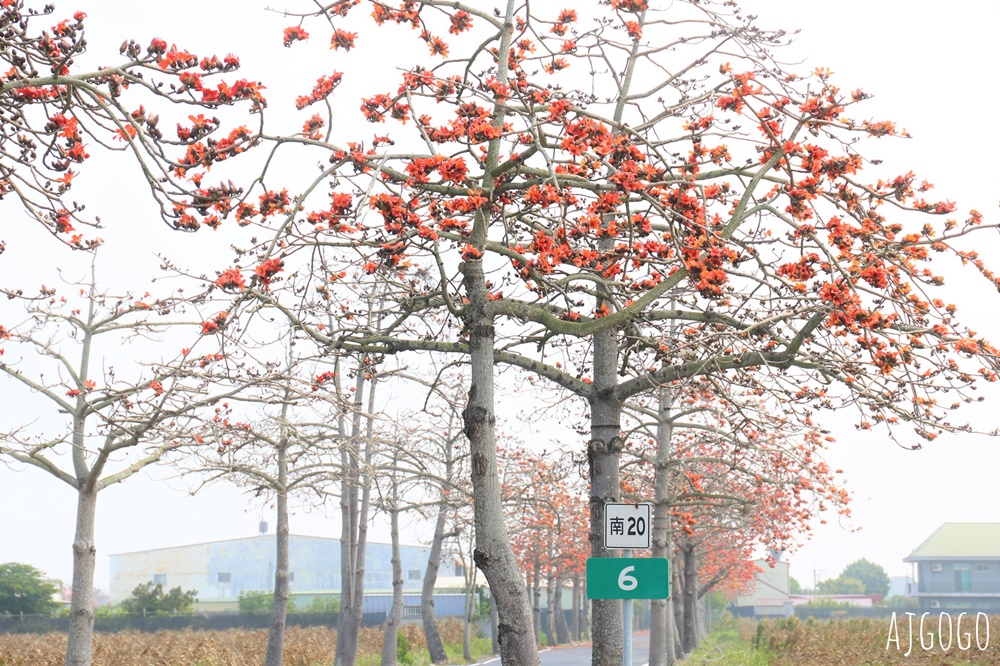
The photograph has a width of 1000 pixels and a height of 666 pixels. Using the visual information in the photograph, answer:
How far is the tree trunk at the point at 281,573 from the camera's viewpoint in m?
21.0

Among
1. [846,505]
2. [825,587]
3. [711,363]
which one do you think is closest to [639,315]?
[711,363]

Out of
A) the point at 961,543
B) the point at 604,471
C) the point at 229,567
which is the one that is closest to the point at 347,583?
the point at 604,471

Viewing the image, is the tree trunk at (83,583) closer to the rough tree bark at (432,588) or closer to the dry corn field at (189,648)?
the dry corn field at (189,648)

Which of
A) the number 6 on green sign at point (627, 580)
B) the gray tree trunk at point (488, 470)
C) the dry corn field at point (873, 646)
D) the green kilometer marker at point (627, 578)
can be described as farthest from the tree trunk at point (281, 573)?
the number 6 on green sign at point (627, 580)

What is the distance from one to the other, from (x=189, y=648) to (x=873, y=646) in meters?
15.2

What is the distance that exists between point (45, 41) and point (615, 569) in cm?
592

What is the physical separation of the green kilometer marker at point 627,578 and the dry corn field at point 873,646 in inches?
508

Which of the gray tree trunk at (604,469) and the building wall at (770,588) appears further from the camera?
the building wall at (770,588)

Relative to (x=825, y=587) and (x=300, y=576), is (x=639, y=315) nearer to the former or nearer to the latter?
(x=300, y=576)

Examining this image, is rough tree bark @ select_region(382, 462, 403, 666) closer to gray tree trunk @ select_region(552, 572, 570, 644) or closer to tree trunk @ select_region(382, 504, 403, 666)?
tree trunk @ select_region(382, 504, 403, 666)

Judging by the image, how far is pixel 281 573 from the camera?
21.8m

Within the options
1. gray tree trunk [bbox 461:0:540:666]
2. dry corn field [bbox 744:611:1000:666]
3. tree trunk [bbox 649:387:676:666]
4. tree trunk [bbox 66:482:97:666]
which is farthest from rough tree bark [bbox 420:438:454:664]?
gray tree trunk [bbox 461:0:540:666]

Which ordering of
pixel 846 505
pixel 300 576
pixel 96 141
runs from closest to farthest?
pixel 96 141
pixel 846 505
pixel 300 576

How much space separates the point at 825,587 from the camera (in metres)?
171
